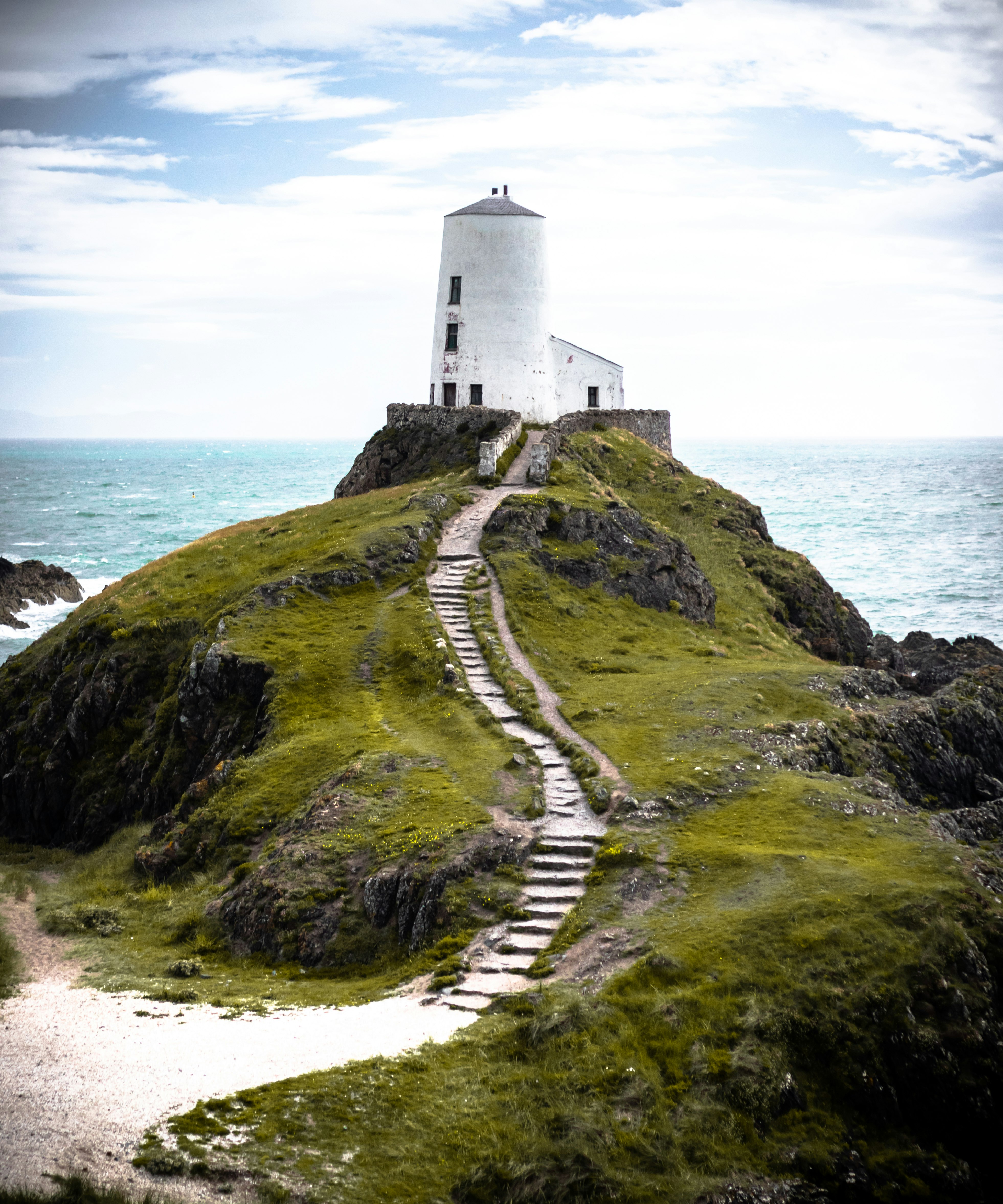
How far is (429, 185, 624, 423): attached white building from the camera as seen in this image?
5900cm

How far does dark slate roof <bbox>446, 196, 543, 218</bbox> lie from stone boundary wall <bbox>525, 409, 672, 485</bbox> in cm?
1102

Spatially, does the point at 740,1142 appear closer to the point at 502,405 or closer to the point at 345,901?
the point at 345,901

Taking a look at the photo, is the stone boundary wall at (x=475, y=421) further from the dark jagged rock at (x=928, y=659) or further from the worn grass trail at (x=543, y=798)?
the dark jagged rock at (x=928, y=659)

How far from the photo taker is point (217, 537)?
54.5 m

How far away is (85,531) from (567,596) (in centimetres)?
10832

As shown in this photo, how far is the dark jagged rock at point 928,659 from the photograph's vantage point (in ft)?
152

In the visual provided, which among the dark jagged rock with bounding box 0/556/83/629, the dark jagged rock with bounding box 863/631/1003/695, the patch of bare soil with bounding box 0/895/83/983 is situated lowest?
the patch of bare soil with bounding box 0/895/83/983

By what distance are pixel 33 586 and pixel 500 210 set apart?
5012 centimetres

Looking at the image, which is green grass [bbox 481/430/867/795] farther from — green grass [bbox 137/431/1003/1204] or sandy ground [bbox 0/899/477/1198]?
sandy ground [bbox 0/899/477/1198]

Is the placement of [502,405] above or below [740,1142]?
above

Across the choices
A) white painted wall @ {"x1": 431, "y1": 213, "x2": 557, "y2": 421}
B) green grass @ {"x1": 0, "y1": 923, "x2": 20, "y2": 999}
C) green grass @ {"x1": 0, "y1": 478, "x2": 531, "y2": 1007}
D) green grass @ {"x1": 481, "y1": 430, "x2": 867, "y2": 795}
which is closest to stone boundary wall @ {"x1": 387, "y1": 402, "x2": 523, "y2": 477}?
white painted wall @ {"x1": 431, "y1": 213, "x2": 557, "y2": 421}

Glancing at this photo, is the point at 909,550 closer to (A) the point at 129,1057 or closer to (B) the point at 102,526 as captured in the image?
(B) the point at 102,526

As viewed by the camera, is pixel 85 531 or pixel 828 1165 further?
pixel 85 531

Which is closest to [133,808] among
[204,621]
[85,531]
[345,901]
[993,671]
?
[204,621]
